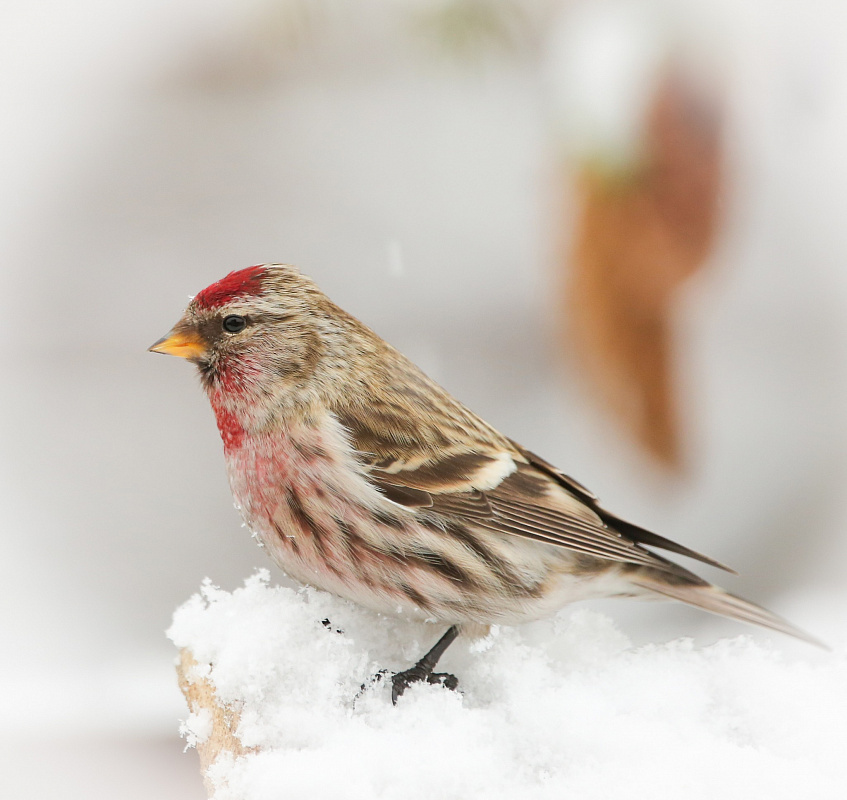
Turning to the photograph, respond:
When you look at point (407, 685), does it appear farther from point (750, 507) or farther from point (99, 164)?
point (750, 507)

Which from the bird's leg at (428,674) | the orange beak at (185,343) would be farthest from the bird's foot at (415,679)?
the orange beak at (185,343)

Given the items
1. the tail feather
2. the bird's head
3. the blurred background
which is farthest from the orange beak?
the blurred background

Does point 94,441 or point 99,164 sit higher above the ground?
point 99,164

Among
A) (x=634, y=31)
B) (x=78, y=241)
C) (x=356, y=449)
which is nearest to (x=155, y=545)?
(x=78, y=241)

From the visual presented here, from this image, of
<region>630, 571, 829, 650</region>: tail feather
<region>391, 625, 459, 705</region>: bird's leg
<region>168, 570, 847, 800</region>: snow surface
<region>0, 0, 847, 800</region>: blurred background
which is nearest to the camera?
<region>168, 570, 847, 800</region>: snow surface

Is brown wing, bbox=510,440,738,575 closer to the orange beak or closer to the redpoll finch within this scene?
the redpoll finch

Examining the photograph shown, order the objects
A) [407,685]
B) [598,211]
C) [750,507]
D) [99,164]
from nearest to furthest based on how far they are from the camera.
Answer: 1. [407,685]
2. [99,164]
3. [598,211]
4. [750,507]
